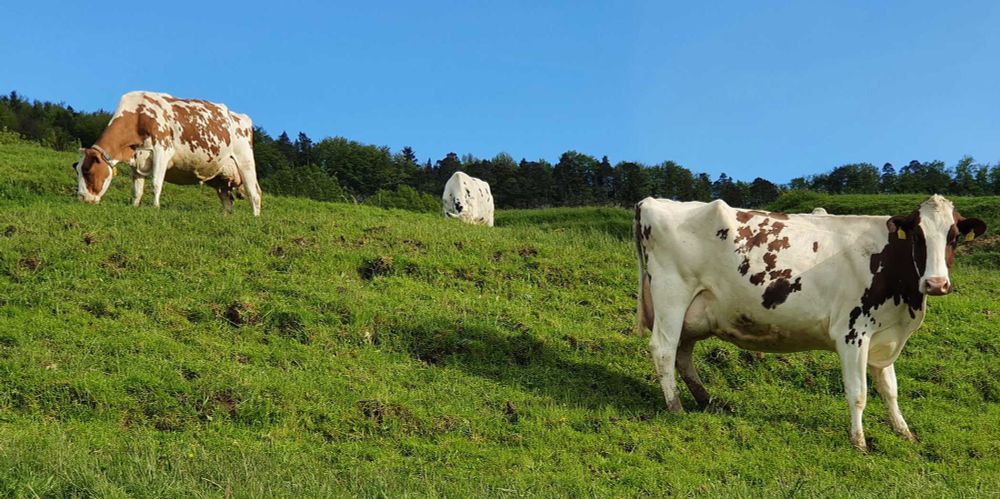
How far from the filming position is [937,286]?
8.08 metres

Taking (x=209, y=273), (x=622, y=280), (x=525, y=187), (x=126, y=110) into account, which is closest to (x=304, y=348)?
(x=209, y=273)

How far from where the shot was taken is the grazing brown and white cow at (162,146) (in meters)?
16.4

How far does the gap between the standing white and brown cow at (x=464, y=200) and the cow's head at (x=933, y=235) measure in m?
18.9

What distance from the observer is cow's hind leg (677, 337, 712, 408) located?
9570 mm

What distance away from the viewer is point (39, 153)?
27.6 metres

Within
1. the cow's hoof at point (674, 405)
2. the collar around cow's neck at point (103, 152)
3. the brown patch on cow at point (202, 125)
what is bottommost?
the cow's hoof at point (674, 405)

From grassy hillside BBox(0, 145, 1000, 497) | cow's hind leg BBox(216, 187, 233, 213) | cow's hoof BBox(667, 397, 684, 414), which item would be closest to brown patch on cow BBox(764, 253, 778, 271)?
grassy hillside BBox(0, 145, 1000, 497)

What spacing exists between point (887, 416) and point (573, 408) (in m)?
3.87

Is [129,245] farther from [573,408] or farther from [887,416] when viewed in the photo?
[887,416]

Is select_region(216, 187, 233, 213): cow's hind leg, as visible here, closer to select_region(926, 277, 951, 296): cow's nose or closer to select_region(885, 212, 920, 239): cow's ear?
select_region(885, 212, 920, 239): cow's ear

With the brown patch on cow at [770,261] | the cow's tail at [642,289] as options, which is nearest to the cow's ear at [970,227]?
the brown patch on cow at [770,261]

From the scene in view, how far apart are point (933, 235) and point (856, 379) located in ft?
5.64

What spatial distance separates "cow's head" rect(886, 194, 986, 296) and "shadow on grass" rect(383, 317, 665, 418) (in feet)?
10.5

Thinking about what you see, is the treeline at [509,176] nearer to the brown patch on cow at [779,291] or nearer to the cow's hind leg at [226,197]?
the cow's hind leg at [226,197]
